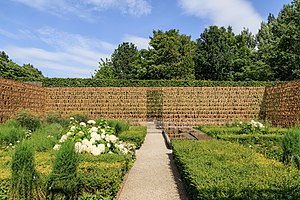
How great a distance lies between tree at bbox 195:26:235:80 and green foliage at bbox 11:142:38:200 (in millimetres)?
30062

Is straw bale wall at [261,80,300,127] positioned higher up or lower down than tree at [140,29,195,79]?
lower down

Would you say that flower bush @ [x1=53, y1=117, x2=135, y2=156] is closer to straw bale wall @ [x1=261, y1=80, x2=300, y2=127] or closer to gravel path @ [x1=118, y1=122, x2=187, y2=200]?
gravel path @ [x1=118, y1=122, x2=187, y2=200]

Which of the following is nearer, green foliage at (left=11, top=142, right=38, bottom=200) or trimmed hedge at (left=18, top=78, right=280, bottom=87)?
green foliage at (left=11, top=142, right=38, bottom=200)

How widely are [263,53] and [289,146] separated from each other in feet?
83.0

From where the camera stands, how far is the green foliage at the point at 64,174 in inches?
139

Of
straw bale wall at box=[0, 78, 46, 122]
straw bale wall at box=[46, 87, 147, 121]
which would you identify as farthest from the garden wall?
straw bale wall at box=[0, 78, 46, 122]

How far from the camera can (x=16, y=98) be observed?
14.6 m

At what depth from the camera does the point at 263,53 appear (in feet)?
95.8

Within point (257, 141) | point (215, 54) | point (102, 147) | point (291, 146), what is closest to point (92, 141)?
point (102, 147)

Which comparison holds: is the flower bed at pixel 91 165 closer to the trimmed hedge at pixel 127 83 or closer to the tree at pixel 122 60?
the trimmed hedge at pixel 127 83

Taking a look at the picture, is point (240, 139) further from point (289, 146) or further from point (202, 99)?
point (202, 99)

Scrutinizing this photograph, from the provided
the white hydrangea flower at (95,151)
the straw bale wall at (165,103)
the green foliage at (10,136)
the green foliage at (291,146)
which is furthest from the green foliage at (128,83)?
the white hydrangea flower at (95,151)

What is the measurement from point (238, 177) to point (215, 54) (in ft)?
98.6

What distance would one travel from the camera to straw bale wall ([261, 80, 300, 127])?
44.4ft
